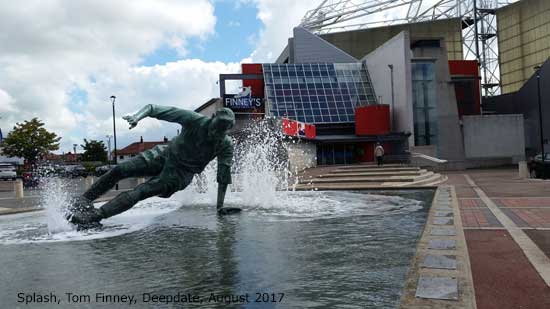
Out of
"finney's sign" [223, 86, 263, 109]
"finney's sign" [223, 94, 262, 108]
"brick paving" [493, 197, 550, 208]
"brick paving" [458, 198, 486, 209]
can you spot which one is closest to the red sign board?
"finney's sign" [223, 94, 262, 108]

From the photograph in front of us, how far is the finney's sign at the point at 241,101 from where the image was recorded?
52.6 meters

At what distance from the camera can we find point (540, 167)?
23781mm

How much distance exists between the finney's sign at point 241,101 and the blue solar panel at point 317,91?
12.9 feet

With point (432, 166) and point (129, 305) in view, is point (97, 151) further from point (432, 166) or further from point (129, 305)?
point (129, 305)

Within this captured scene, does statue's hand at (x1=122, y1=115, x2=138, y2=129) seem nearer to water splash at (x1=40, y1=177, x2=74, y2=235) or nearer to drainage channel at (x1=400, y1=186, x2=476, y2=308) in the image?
water splash at (x1=40, y1=177, x2=74, y2=235)

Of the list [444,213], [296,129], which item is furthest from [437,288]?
[296,129]

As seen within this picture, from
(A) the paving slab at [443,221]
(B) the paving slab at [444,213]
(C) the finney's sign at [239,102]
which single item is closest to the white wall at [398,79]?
(C) the finney's sign at [239,102]

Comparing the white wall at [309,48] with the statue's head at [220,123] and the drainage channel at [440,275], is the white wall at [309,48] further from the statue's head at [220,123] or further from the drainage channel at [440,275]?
the drainage channel at [440,275]

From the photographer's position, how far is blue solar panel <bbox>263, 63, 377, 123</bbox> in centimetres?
4594

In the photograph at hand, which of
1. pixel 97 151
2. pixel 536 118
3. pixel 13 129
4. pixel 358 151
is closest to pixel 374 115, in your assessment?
pixel 358 151

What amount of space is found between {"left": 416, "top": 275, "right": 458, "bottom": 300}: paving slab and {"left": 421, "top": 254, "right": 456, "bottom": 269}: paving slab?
0.41 meters

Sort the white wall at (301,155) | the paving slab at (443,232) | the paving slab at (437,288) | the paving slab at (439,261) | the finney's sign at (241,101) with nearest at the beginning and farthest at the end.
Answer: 1. the paving slab at (437,288)
2. the paving slab at (439,261)
3. the paving slab at (443,232)
4. the white wall at (301,155)
5. the finney's sign at (241,101)

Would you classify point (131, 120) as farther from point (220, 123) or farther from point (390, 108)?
point (390, 108)

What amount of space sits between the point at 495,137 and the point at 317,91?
57.4ft
